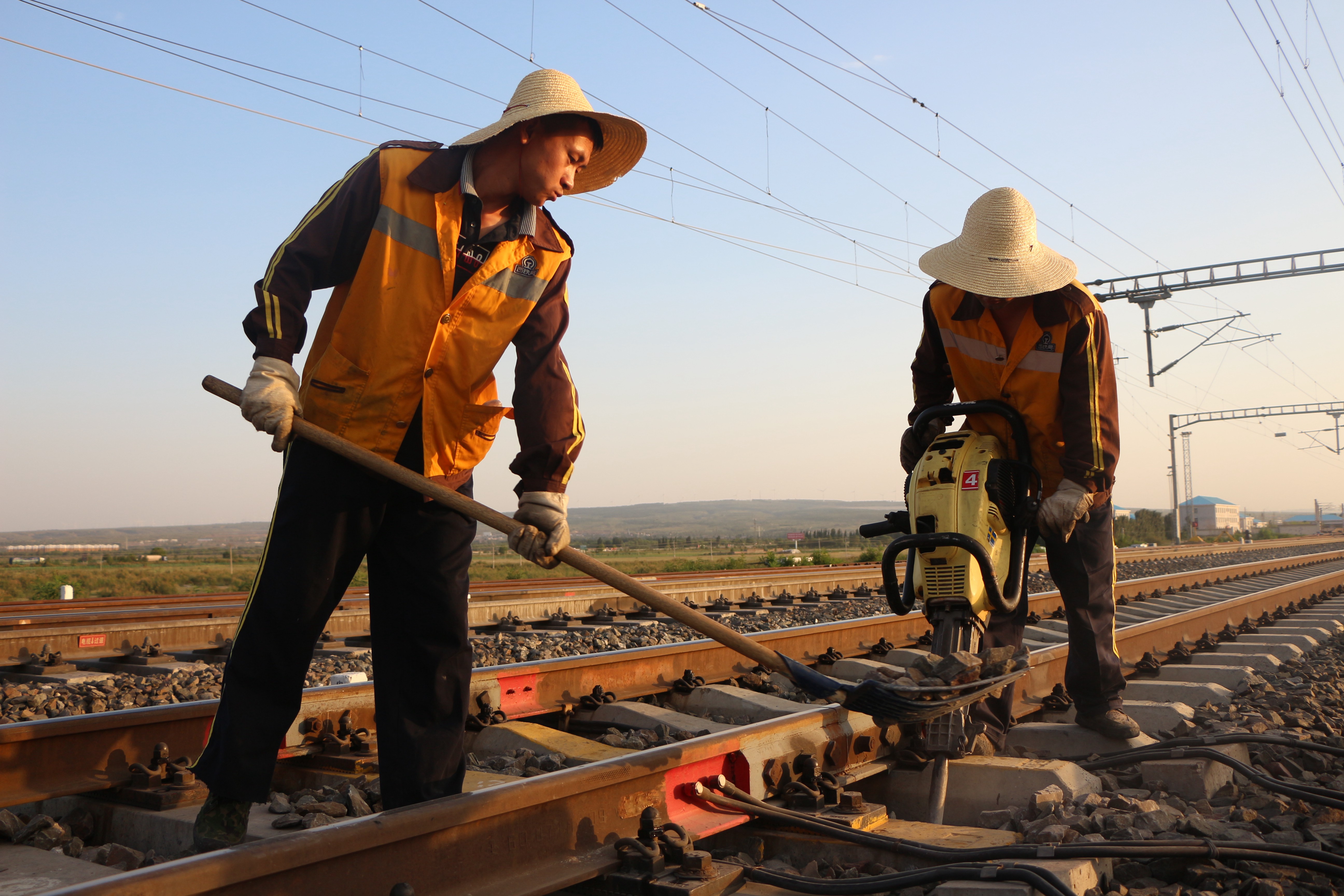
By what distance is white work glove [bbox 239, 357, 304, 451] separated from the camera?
2414 mm

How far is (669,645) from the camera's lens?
5145 millimetres

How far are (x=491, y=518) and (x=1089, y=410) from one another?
7.42ft

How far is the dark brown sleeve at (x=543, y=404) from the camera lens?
9.38ft

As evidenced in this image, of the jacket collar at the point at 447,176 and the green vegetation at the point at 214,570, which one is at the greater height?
the jacket collar at the point at 447,176

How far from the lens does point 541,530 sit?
286 centimetres

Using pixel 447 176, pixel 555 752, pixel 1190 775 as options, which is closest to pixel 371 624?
pixel 555 752

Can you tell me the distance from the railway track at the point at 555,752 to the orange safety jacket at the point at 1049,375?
1226 millimetres

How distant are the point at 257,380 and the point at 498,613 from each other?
683 cm

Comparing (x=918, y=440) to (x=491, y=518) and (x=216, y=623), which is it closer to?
(x=491, y=518)

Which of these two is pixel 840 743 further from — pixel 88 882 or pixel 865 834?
pixel 88 882

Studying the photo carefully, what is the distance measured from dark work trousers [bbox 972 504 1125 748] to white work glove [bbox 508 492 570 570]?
6.59 feet

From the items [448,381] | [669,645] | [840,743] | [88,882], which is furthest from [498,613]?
[88,882]

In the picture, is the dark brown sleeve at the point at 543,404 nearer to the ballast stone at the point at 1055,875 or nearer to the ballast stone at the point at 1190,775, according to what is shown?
the ballast stone at the point at 1055,875

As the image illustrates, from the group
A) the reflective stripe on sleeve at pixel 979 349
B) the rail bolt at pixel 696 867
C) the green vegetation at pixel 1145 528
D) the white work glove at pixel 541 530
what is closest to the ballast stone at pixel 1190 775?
the reflective stripe on sleeve at pixel 979 349
